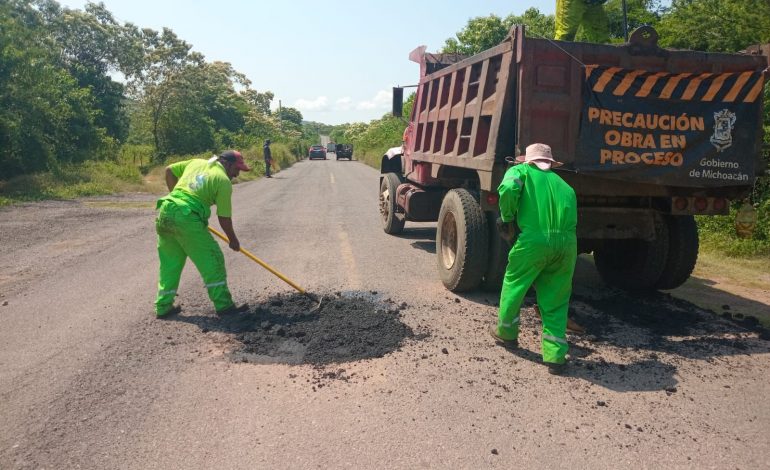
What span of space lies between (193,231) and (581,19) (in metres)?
4.88

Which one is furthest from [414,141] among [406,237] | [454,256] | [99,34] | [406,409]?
[99,34]

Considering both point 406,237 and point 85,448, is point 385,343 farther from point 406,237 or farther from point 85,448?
point 406,237

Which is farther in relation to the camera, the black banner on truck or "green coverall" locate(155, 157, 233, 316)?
"green coverall" locate(155, 157, 233, 316)

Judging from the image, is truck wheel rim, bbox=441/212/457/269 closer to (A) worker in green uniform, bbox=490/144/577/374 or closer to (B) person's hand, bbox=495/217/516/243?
(B) person's hand, bbox=495/217/516/243

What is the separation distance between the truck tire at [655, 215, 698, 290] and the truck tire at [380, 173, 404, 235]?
15.0 feet

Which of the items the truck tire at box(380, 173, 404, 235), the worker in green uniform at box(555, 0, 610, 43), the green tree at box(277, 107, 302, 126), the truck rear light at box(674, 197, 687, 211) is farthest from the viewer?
the green tree at box(277, 107, 302, 126)

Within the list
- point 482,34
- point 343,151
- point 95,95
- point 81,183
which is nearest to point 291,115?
point 343,151

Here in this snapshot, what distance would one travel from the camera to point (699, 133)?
490 cm

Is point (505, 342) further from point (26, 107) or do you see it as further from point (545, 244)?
point (26, 107)

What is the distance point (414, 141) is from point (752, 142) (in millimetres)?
4522

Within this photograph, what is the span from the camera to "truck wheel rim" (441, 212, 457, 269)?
6.40 metres

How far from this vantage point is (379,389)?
3689 mm

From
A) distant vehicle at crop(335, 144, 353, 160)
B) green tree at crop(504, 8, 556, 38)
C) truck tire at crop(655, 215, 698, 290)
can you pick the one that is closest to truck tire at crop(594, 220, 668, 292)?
truck tire at crop(655, 215, 698, 290)

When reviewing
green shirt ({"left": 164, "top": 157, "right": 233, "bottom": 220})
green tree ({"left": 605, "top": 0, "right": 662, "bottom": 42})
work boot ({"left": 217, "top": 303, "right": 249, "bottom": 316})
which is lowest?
work boot ({"left": 217, "top": 303, "right": 249, "bottom": 316})
